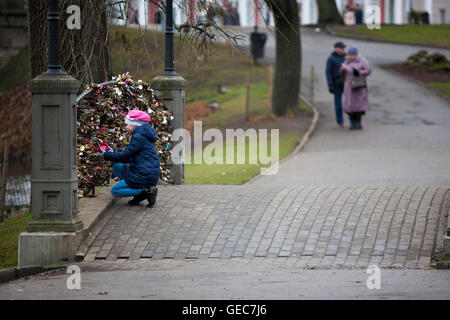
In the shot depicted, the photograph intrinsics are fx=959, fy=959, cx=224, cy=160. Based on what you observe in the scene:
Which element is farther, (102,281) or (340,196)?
(340,196)

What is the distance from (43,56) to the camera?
15094mm

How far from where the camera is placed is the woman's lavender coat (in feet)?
71.0

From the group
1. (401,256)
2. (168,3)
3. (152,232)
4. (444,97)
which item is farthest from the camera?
(444,97)

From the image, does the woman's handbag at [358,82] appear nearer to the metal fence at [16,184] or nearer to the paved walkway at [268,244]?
the paved walkway at [268,244]

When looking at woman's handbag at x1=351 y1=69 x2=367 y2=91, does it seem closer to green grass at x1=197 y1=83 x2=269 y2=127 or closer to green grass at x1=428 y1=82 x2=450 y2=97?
green grass at x1=197 y1=83 x2=269 y2=127

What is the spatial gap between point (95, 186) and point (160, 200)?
3.35ft

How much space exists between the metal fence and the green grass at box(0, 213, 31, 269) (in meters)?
1.00

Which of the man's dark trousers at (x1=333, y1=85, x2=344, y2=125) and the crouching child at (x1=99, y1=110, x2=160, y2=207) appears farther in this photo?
the man's dark trousers at (x1=333, y1=85, x2=344, y2=125)

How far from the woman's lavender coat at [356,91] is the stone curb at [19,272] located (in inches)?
489

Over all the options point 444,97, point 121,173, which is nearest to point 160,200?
point 121,173

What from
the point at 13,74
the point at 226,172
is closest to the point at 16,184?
the point at 226,172

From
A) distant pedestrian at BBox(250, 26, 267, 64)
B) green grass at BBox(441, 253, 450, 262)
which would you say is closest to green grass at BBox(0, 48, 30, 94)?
distant pedestrian at BBox(250, 26, 267, 64)

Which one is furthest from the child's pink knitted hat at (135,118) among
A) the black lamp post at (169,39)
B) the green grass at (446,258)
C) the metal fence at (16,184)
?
the metal fence at (16,184)
